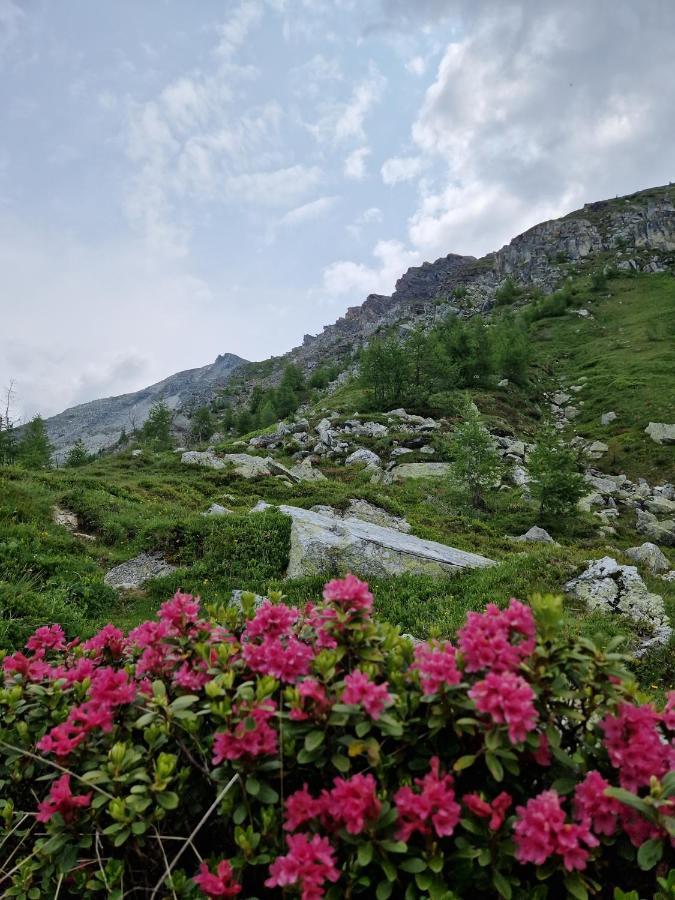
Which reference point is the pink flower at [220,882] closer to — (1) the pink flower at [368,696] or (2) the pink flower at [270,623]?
(1) the pink flower at [368,696]

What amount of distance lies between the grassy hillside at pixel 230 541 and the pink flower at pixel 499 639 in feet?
2.58

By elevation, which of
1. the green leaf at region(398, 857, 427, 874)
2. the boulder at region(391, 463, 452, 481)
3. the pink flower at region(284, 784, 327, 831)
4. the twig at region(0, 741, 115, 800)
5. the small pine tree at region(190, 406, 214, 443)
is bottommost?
the boulder at region(391, 463, 452, 481)

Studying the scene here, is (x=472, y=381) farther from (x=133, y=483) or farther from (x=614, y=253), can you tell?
(x=614, y=253)

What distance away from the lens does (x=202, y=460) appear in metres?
29.3

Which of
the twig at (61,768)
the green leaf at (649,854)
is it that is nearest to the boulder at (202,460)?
the twig at (61,768)

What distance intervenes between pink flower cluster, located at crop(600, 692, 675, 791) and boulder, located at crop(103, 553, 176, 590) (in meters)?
11.3

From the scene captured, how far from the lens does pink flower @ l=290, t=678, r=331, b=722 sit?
253 centimetres

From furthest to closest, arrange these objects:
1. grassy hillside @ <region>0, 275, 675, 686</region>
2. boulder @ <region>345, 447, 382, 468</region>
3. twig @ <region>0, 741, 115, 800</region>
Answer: boulder @ <region>345, 447, 382, 468</region>, grassy hillside @ <region>0, 275, 675, 686</region>, twig @ <region>0, 741, 115, 800</region>

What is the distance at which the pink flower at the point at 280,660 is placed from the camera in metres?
2.75

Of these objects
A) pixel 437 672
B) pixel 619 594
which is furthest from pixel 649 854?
pixel 619 594

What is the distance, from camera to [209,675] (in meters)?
3.02

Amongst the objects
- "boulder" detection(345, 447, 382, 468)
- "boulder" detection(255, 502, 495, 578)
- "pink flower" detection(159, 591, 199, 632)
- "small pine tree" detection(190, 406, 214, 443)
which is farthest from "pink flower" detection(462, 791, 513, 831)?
"small pine tree" detection(190, 406, 214, 443)

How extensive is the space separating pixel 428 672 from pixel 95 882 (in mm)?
2138

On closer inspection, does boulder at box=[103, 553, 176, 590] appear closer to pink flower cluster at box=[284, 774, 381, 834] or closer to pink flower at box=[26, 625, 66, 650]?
pink flower at box=[26, 625, 66, 650]
